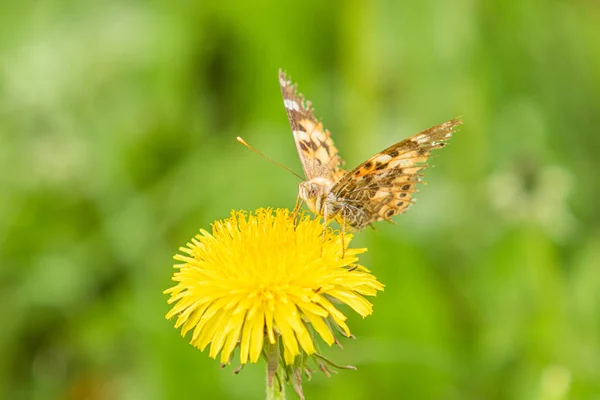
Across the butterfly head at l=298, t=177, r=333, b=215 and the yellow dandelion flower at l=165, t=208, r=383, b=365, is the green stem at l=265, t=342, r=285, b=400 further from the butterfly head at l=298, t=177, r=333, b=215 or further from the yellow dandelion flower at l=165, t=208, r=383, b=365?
the butterfly head at l=298, t=177, r=333, b=215

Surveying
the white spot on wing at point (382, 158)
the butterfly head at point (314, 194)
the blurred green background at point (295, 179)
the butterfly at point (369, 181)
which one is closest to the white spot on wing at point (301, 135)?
the butterfly at point (369, 181)

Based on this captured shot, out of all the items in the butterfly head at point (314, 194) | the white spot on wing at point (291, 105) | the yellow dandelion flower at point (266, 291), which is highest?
the white spot on wing at point (291, 105)

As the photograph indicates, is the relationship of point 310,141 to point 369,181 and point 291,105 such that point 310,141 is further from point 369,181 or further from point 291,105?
point 369,181

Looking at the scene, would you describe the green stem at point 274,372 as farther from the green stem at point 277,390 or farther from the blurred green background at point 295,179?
the blurred green background at point 295,179

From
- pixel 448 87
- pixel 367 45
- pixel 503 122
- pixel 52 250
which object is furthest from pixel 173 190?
pixel 503 122

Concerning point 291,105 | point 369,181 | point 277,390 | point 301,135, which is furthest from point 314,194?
point 277,390

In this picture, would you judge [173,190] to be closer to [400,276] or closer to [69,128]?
[69,128]

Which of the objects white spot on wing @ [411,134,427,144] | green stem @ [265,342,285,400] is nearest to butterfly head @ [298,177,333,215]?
white spot on wing @ [411,134,427,144]
